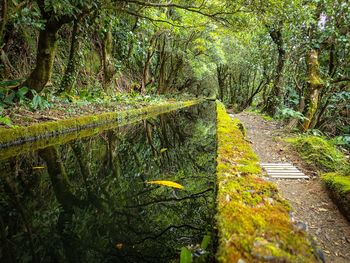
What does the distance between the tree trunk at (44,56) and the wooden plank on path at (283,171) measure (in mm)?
5576

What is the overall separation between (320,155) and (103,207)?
3.81 meters

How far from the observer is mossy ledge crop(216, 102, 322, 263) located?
3.68ft

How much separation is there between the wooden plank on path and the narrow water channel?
950mm

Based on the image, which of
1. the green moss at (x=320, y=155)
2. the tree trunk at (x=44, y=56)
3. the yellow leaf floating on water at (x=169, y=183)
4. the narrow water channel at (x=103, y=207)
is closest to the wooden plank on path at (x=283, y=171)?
the green moss at (x=320, y=155)

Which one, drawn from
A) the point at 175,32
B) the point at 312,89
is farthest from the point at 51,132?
the point at 175,32

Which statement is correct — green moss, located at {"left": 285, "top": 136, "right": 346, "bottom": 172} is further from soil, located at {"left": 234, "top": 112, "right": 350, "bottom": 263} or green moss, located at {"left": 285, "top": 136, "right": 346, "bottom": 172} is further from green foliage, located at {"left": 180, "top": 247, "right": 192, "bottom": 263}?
green foliage, located at {"left": 180, "top": 247, "right": 192, "bottom": 263}

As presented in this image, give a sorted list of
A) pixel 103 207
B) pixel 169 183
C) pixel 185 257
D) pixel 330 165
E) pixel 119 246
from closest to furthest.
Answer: pixel 185 257, pixel 119 246, pixel 103 207, pixel 169 183, pixel 330 165

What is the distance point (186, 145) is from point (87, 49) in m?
8.37

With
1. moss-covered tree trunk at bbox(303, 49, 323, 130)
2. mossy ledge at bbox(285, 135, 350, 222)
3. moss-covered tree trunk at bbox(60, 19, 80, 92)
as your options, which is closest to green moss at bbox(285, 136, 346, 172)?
mossy ledge at bbox(285, 135, 350, 222)

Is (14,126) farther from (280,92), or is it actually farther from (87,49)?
(280,92)

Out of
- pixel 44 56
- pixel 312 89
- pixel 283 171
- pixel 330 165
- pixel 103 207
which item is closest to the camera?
pixel 103 207

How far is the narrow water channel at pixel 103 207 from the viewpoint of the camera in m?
1.65

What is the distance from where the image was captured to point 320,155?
4324 mm

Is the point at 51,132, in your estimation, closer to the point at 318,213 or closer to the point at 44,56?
the point at 44,56
